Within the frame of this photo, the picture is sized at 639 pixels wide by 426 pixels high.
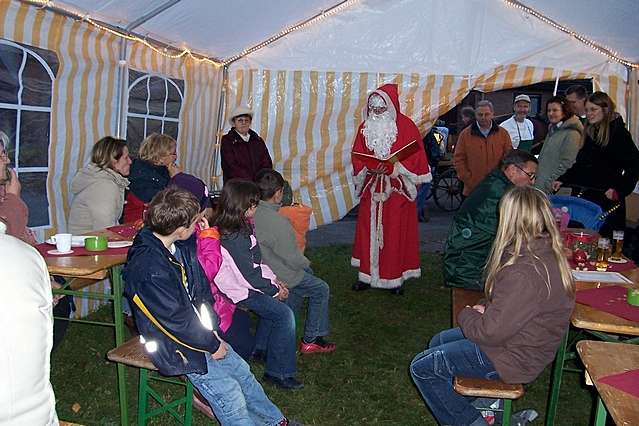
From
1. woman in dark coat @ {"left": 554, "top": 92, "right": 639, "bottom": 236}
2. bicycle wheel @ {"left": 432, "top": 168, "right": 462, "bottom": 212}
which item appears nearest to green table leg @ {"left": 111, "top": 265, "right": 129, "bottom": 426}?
woman in dark coat @ {"left": 554, "top": 92, "right": 639, "bottom": 236}

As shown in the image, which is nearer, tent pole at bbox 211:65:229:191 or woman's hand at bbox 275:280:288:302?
woman's hand at bbox 275:280:288:302

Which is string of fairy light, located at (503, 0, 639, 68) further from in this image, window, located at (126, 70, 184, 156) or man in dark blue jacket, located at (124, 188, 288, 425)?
man in dark blue jacket, located at (124, 188, 288, 425)

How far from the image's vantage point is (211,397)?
2.76 meters

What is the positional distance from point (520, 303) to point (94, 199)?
3.00 m

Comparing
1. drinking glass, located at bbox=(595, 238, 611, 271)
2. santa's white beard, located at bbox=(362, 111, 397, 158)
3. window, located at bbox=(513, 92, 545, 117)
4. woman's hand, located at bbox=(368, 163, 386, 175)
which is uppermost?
window, located at bbox=(513, 92, 545, 117)

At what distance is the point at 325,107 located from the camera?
7410mm

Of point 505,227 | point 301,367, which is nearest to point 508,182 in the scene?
point 505,227

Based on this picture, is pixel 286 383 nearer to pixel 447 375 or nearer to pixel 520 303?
pixel 447 375

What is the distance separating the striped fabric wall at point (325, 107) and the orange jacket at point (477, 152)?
46cm

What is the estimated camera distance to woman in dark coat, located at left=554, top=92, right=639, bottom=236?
4938 millimetres

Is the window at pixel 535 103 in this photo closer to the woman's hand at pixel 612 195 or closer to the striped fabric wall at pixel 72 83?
the woman's hand at pixel 612 195

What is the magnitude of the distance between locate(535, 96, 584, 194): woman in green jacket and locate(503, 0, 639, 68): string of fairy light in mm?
1185

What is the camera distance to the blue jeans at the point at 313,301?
4.23m

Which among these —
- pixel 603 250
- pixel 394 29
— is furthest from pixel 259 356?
pixel 394 29
